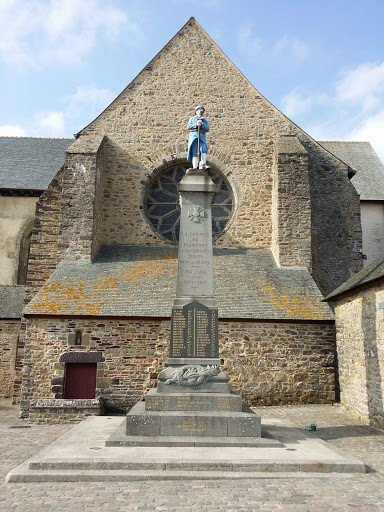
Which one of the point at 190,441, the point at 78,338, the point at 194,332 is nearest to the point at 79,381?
the point at 78,338

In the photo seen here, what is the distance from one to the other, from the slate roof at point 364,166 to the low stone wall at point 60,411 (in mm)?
14236

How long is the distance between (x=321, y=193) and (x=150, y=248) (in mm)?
6006

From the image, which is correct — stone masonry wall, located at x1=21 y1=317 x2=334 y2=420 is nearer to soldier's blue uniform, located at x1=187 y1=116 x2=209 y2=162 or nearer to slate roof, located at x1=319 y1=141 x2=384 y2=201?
soldier's blue uniform, located at x1=187 y1=116 x2=209 y2=162

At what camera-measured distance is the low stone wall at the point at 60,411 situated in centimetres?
998

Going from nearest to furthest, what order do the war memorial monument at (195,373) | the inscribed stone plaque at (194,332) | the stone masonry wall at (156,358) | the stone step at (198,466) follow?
the stone step at (198,466), the war memorial monument at (195,373), the inscribed stone plaque at (194,332), the stone masonry wall at (156,358)

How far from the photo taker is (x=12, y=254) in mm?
18047

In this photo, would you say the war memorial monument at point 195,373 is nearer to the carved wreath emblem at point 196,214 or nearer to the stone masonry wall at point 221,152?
the carved wreath emblem at point 196,214

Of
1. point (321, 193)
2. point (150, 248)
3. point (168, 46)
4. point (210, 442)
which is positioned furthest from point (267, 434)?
point (168, 46)

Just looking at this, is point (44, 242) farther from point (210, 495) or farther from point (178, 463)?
point (210, 495)

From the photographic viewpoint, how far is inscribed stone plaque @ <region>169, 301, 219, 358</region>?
7.80 metres

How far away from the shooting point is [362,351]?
999cm

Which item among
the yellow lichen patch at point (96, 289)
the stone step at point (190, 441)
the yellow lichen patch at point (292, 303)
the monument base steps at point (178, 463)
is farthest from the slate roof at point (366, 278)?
the yellow lichen patch at point (96, 289)

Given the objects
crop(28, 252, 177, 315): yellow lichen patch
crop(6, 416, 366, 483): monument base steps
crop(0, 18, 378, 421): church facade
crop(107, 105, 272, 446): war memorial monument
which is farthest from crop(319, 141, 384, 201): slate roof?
crop(6, 416, 366, 483): monument base steps

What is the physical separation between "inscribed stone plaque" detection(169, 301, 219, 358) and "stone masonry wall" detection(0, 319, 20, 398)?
363 inches
